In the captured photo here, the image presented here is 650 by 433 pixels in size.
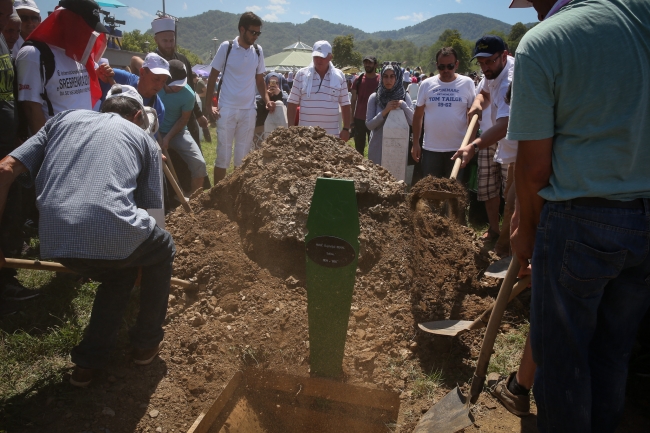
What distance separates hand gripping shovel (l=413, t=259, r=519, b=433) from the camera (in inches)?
96.6

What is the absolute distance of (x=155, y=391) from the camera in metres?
2.98

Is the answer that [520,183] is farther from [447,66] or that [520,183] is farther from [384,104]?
[384,104]

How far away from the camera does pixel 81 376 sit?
2.90 metres

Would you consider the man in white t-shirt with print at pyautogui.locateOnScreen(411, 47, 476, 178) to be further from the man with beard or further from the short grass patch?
the short grass patch

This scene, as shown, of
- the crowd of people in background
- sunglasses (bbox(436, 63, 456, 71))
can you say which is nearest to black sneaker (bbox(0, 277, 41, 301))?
the crowd of people in background

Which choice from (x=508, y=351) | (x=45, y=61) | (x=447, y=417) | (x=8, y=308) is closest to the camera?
(x=447, y=417)

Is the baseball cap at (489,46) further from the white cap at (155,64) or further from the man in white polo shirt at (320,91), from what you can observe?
the white cap at (155,64)

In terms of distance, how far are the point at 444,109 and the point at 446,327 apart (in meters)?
3.28

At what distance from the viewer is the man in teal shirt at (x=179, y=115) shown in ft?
19.3

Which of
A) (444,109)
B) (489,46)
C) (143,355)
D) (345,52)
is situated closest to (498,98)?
(489,46)

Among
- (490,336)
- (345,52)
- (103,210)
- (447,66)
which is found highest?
(345,52)

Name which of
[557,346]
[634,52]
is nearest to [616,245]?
[557,346]

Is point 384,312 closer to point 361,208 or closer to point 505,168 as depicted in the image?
point 361,208

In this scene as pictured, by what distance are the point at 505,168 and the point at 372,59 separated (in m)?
3.94
